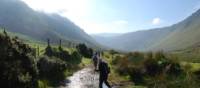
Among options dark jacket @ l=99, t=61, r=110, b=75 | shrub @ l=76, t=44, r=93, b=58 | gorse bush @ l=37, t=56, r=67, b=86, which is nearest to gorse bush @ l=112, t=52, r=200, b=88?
gorse bush @ l=37, t=56, r=67, b=86

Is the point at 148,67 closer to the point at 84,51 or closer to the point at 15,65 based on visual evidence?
the point at 15,65

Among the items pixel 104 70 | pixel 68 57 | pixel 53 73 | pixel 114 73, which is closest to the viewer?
pixel 104 70

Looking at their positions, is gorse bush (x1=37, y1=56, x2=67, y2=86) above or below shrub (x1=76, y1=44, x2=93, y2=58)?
below

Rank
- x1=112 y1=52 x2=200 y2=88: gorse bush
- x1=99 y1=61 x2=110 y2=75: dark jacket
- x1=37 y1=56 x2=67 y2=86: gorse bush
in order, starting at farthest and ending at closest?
x1=112 y1=52 x2=200 y2=88: gorse bush < x1=37 y1=56 x2=67 y2=86: gorse bush < x1=99 y1=61 x2=110 y2=75: dark jacket

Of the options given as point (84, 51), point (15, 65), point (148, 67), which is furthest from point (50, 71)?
point (84, 51)

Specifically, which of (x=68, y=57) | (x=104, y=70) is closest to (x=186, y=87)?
(x=104, y=70)

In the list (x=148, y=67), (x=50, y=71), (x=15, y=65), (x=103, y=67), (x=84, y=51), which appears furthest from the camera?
(x=84, y=51)

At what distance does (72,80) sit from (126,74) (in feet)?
19.7

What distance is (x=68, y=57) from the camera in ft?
157

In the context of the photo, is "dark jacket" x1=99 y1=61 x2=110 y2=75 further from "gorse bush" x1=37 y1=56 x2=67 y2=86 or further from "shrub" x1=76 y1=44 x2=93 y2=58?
"shrub" x1=76 y1=44 x2=93 y2=58

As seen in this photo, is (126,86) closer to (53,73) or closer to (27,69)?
(53,73)

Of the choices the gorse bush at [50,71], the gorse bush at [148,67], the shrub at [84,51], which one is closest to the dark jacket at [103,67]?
the gorse bush at [50,71]

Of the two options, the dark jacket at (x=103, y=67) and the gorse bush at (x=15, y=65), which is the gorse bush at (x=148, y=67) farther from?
the gorse bush at (x=15, y=65)

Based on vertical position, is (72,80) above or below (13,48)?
below
